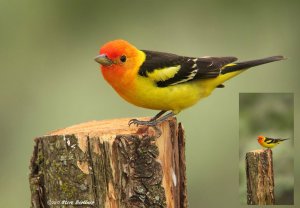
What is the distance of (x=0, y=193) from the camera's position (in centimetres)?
803

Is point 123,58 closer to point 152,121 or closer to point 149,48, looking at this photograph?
point 152,121

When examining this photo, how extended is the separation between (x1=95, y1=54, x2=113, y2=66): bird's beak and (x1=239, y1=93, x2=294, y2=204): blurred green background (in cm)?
145

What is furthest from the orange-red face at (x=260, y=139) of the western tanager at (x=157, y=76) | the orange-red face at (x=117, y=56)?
the orange-red face at (x=117, y=56)

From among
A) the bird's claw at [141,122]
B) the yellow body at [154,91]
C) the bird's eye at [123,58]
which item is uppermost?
the bird's eye at [123,58]

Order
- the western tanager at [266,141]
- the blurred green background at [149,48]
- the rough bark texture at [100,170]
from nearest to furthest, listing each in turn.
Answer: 1. the rough bark texture at [100,170]
2. the western tanager at [266,141]
3. the blurred green background at [149,48]

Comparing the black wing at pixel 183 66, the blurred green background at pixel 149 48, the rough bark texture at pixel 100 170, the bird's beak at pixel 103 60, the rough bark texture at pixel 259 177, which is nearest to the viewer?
the rough bark texture at pixel 100 170

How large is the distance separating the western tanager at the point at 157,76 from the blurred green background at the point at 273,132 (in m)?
0.70

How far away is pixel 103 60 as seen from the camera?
489 cm

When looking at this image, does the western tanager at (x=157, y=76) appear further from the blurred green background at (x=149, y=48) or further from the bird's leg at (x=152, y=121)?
the blurred green background at (x=149, y=48)

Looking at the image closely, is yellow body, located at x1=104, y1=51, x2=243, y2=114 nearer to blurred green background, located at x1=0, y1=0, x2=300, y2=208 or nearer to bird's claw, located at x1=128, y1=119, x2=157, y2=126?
bird's claw, located at x1=128, y1=119, x2=157, y2=126

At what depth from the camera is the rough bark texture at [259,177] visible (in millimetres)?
5770

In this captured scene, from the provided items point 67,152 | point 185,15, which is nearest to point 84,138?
point 67,152

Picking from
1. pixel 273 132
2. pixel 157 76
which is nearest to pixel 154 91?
pixel 157 76

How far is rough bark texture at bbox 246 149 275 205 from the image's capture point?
577 centimetres
